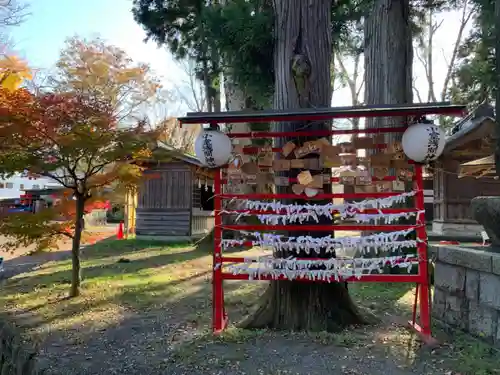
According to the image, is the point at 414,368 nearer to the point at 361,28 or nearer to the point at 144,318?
the point at 144,318

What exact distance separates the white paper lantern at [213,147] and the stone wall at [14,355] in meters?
2.88

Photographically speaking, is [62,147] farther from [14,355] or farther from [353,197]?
[353,197]

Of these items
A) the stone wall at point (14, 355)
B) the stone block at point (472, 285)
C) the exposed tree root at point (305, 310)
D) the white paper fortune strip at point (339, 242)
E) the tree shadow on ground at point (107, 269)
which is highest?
the white paper fortune strip at point (339, 242)

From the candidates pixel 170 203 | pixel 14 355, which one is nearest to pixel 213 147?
pixel 14 355

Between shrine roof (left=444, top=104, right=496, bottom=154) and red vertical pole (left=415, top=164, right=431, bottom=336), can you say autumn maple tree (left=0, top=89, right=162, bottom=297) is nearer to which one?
red vertical pole (left=415, top=164, right=431, bottom=336)

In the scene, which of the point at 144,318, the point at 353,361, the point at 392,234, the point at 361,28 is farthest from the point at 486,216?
the point at 361,28

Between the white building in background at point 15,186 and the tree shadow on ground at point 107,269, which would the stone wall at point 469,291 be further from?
the white building in background at point 15,186

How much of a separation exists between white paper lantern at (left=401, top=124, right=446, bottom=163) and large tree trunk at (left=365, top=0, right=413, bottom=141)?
4.33 meters

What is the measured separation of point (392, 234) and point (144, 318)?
3687mm

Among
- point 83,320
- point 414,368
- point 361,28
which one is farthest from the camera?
point 361,28

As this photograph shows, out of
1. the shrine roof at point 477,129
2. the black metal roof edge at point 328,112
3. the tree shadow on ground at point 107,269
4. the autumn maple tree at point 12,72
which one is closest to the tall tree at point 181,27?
the autumn maple tree at point 12,72

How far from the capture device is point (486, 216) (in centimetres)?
486

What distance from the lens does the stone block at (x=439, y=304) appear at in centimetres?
503

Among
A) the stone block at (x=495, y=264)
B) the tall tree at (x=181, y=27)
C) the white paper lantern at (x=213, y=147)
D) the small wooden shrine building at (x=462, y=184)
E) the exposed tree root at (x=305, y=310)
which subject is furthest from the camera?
the small wooden shrine building at (x=462, y=184)
